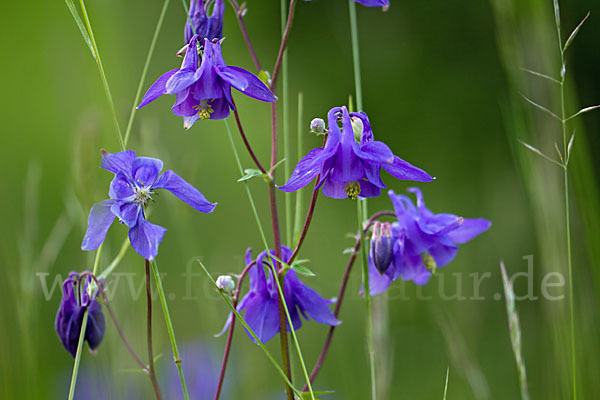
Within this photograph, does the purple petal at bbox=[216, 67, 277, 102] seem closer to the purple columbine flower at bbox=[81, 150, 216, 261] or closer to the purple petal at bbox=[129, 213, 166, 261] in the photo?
the purple columbine flower at bbox=[81, 150, 216, 261]

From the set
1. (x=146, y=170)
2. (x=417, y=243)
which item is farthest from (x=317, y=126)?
(x=417, y=243)

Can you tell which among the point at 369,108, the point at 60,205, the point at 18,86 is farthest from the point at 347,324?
the point at 18,86

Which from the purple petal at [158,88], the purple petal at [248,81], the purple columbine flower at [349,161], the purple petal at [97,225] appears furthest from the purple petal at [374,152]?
the purple petal at [97,225]

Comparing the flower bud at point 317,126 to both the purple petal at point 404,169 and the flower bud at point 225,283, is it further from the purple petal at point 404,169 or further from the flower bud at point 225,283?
the flower bud at point 225,283

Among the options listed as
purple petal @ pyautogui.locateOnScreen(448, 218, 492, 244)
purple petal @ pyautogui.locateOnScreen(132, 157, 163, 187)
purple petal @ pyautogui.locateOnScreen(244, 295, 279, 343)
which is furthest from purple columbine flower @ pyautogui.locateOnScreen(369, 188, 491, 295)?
purple petal @ pyautogui.locateOnScreen(132, 157, 163, 187)

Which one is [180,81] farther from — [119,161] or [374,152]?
[374,152]

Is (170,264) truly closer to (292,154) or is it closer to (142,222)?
(292,154)
